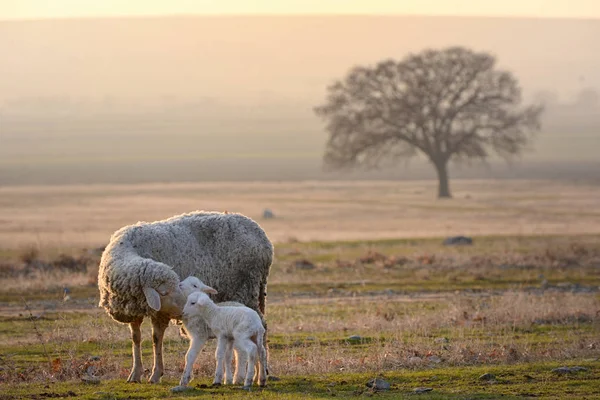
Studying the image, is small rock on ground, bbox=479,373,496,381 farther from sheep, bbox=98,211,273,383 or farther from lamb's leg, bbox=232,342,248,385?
sheep, bbox=98,211,273,383

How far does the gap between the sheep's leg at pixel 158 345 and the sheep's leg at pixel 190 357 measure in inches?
31.6

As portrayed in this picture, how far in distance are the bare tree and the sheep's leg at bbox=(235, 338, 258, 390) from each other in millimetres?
57267

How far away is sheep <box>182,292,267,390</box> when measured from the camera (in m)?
14.0

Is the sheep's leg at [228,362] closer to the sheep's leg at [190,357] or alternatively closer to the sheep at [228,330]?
the sheep at [228,330]

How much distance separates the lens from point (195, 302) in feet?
47.6

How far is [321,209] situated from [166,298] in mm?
50167

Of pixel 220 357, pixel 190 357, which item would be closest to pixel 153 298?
pixel 190 357

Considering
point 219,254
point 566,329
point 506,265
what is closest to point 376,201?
point 506,265

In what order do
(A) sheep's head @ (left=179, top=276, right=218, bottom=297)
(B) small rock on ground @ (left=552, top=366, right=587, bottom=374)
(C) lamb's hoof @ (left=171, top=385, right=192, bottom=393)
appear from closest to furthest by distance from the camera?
(C) lamb's hoof @ (left=171, top=385, right=192, bottom=393), (A) sheep's head @ (left=179, top=276, right=218, bottom=297), (B) small rock on ground @ (left=552, top=366, right=587, bottom=374)

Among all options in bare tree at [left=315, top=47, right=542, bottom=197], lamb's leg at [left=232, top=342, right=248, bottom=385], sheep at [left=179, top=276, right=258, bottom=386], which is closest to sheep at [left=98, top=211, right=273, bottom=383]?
sheep at [left=179, top=276, right=258, bottom=386]

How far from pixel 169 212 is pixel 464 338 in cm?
4076

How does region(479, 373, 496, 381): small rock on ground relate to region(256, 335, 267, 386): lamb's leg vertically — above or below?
below

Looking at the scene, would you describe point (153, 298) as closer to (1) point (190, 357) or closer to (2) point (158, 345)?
(1) point (190, 357)

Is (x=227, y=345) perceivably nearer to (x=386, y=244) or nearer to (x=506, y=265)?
(x=506, y=265)
